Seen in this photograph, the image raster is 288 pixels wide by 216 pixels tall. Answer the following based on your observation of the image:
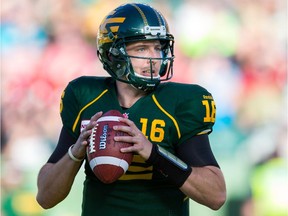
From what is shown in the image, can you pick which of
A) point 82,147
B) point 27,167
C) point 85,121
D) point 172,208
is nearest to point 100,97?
point 85,121

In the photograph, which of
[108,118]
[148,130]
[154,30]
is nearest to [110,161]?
[108,118]

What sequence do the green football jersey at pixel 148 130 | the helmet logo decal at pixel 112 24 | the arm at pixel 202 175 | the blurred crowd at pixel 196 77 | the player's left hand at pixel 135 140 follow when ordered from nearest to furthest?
the player's left hand at pixel 135 140 < the arm at pixel 202 175 < the green football jersey at pixel 148 130 < the helmet logo decal at pixel 112 24 < the blurred crowd at pixel 196 77

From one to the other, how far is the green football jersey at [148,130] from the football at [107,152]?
19cm

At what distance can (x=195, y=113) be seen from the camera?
2.75 m

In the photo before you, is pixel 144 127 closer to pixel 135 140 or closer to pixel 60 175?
pixel 135 140

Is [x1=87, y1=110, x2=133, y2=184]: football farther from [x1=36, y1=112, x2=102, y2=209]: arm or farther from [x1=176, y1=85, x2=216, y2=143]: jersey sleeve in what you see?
[x1=176, y1=85, x2=216, y2=143]: jersey sleeve

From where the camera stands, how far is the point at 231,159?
17.6ft

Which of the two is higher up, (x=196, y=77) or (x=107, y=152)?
(x=107, y=152)

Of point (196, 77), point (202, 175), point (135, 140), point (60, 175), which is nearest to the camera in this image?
point (135, 140)

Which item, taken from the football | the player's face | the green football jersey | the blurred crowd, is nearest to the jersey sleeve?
the green football jersey

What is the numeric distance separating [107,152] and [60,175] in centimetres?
36

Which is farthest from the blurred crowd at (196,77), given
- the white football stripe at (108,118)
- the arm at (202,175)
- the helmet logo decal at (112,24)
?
the white football stripe at (108,118)

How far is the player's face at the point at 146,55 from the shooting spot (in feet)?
8.93

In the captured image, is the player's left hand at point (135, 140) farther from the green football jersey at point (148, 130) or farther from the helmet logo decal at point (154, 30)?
the helmet logo decal at point (154, 30)
